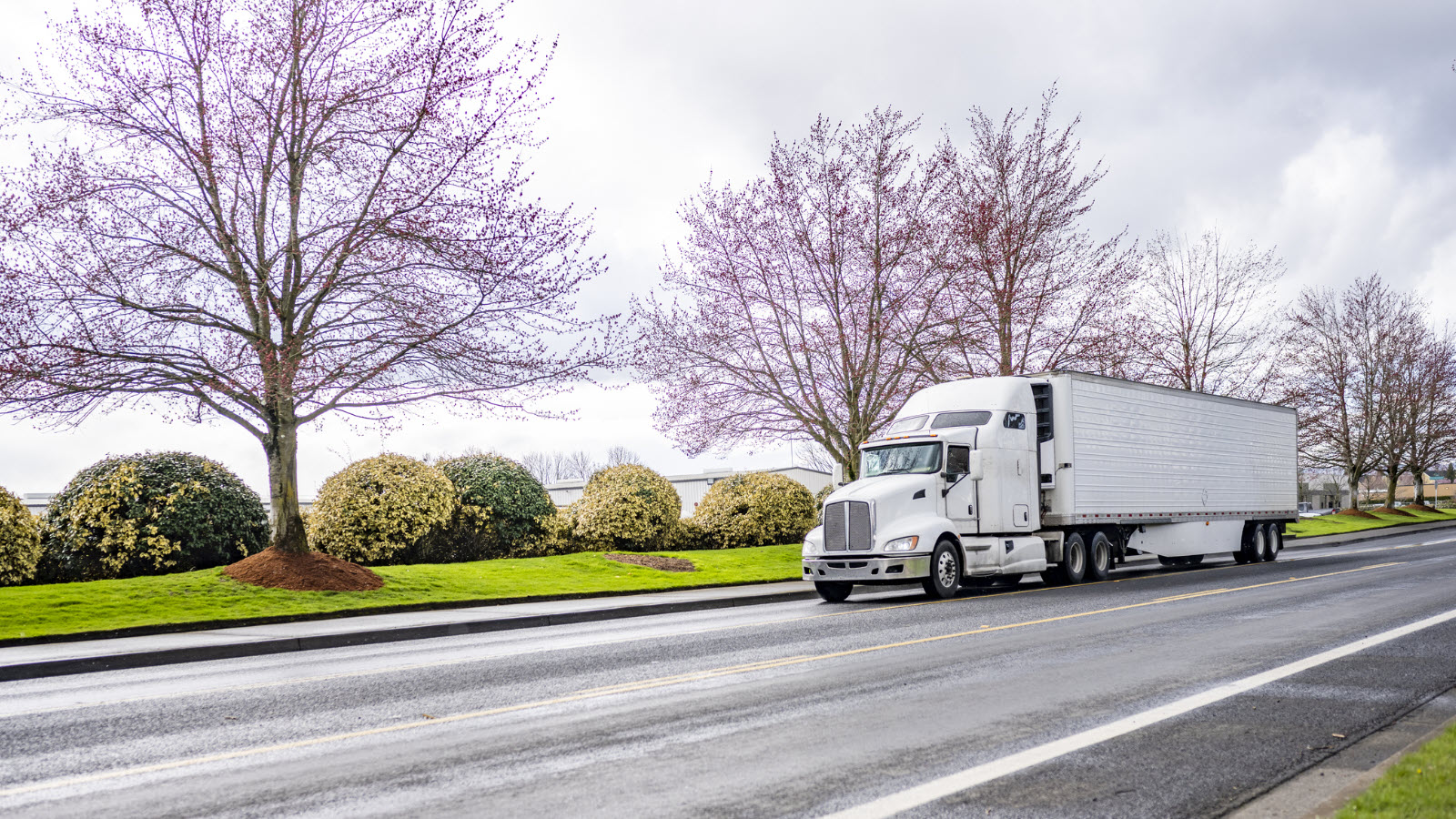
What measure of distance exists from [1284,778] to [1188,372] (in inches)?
1399

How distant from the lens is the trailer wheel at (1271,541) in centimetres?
2662

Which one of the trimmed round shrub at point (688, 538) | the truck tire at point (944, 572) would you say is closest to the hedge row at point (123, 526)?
the trimmed round shrub at point (688, 538)

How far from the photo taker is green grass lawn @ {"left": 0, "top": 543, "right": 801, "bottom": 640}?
→ 1316cm

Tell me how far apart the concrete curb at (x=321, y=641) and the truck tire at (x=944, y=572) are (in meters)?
3.42

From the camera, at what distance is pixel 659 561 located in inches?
868

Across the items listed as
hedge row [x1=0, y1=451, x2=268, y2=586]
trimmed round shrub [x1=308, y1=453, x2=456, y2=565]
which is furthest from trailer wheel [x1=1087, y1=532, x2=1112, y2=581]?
hedge row [x1=0, y1=451, x2=268, y2=586]

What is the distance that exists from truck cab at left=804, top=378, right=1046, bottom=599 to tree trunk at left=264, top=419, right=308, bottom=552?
28.2 ft

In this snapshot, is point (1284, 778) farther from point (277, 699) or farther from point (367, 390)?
point (367, 390)

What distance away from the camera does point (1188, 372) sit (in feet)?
124

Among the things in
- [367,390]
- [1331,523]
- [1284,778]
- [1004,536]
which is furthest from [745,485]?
[1331,523]

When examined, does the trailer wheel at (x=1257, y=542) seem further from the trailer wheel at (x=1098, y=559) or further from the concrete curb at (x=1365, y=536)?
the concrete curb at (x=1365, y=536)

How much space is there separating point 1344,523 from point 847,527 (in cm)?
4165

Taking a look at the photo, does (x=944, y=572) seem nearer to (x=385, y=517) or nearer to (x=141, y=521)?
(x=385, y=517)

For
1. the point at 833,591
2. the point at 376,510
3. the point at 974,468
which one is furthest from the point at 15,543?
the point at 974,468
